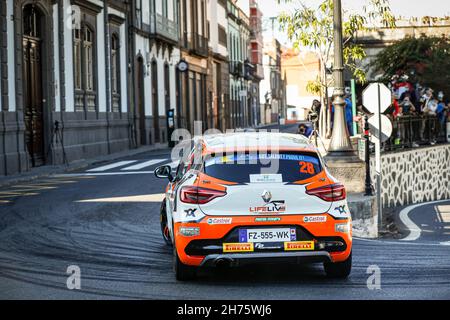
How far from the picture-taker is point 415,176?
2519cm

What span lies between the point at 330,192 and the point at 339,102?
8.02 metres

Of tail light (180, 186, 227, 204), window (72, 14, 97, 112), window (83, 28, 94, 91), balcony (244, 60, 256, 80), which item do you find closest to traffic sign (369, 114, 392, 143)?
tail light (180, 186, 227, 204)

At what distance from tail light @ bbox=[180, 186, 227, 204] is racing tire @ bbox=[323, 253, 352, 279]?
1302 millimetres

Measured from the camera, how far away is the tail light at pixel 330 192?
27.6 feet

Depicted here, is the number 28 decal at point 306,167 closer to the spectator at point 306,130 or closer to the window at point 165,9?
the spectator at point 306,130

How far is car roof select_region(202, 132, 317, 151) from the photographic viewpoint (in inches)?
347

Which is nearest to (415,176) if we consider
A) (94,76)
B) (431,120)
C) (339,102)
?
(431,120)

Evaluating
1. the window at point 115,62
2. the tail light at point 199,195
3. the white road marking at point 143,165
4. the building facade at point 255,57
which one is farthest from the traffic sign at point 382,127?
the building facade at point 255,57

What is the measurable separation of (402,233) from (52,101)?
1340cm

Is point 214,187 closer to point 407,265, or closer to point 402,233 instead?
point 407,265

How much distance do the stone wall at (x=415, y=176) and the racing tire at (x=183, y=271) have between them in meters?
11.6

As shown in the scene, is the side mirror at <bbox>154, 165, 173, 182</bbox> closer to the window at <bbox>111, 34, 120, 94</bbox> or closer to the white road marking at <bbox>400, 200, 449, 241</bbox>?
the white road marking at <bbox>400, 200, 449, 241</bbox>

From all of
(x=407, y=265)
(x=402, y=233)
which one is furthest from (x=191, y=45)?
(x=407, y=265)

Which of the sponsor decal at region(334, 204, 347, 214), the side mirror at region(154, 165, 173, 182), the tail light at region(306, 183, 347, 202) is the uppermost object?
the side mirror at region(154, 165, 173, 182)
